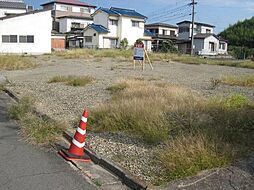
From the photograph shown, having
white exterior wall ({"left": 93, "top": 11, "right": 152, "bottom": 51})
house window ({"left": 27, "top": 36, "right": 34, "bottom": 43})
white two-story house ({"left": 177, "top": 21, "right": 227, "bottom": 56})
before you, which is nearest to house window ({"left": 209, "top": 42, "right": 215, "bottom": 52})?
white two-story house ({"left": 177, "top": 21, "right": 227, "bottom": 56})

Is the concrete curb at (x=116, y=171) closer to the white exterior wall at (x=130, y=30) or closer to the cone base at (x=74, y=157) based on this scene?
the cone base at (x=74, y=157)

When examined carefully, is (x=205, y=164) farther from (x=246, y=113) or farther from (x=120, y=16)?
(x=120, y=16)

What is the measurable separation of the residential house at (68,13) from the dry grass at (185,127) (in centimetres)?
5618

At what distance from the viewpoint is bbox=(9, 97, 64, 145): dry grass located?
5.84 m

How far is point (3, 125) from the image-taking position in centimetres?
684

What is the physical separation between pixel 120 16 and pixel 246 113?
48253 millimetres

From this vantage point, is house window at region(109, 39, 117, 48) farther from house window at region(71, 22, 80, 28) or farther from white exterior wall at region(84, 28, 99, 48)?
house window at region(71, 22, 80, 28)

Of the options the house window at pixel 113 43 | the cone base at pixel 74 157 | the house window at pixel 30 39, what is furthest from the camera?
the house window at pixel 113 43

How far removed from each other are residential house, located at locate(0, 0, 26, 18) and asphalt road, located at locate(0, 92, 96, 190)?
4813 cm

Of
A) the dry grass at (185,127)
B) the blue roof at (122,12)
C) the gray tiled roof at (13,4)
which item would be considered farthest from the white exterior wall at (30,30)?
the dry grass at (185,127)

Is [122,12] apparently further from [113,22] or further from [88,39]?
[88,39]

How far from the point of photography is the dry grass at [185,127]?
14.3ft

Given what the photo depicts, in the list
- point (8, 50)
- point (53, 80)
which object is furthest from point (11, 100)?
point (8, 50)

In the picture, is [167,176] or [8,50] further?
[8,50]
